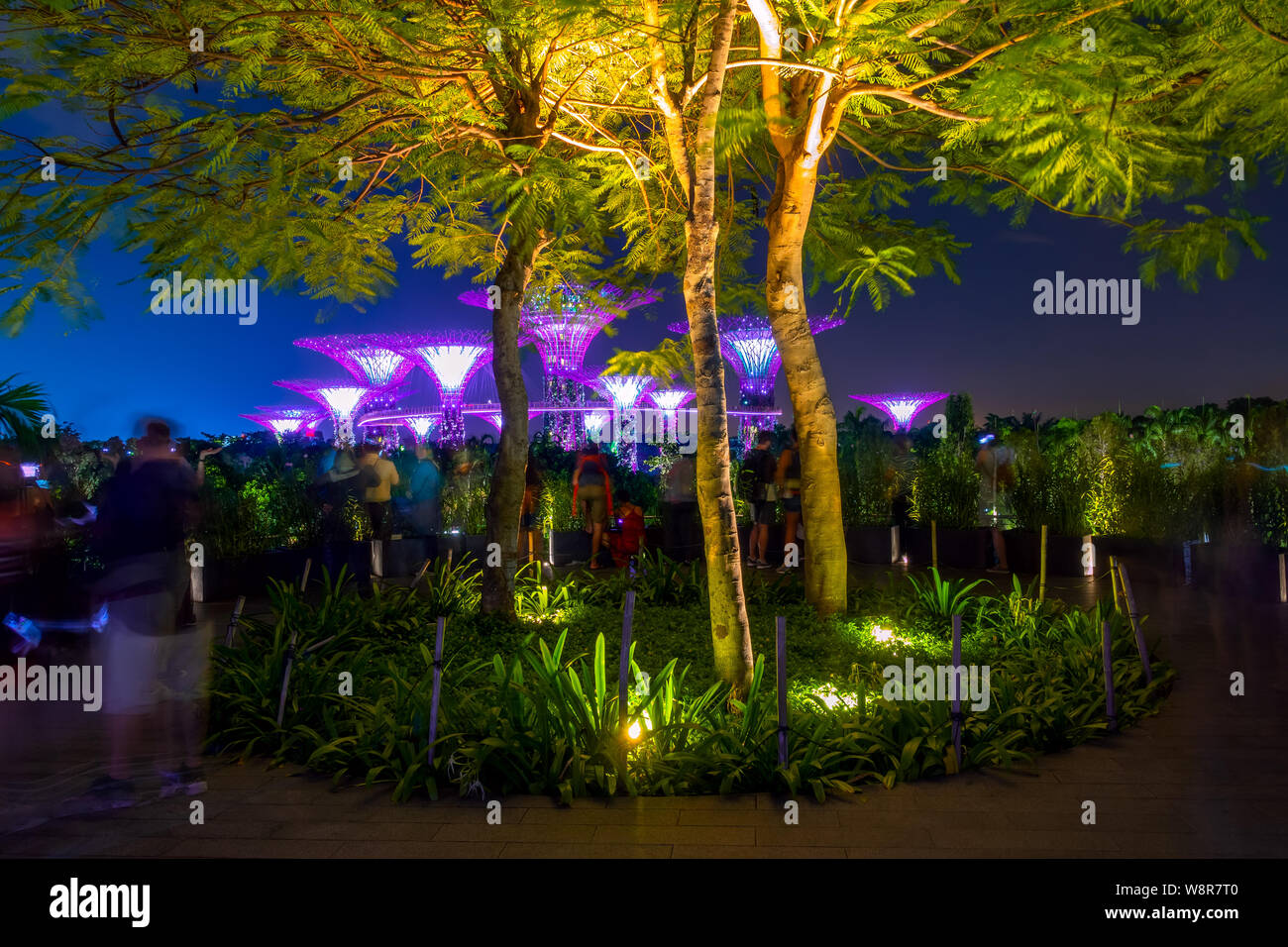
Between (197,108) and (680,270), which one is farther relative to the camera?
(680,270)

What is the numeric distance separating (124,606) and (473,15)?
189 inches

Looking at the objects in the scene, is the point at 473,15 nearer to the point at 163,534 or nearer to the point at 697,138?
the point at 697,138

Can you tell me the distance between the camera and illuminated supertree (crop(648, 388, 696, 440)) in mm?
38000

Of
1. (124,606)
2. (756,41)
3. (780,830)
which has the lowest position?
(780,830)

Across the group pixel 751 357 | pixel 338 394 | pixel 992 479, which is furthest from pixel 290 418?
pixel 992 479

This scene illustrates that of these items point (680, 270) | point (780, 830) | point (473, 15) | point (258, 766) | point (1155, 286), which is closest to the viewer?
point (780, 830)

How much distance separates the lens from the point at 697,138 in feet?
18.8

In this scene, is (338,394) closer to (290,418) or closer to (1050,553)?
(290,418)

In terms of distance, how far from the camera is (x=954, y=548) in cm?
1316

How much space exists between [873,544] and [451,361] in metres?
20.0

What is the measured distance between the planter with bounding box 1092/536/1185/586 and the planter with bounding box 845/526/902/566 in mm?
2896

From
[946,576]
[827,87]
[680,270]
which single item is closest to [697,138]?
[827,87]

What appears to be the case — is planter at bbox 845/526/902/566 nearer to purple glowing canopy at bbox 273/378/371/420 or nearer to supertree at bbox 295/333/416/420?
supertree at bbox 295/333/416/420

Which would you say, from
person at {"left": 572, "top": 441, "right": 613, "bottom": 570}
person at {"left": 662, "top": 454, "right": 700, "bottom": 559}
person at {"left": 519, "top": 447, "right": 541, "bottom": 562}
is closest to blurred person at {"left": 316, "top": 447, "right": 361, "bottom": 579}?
person at {"left": 519, "top": 447, "right": 541, "bottom": 562}
